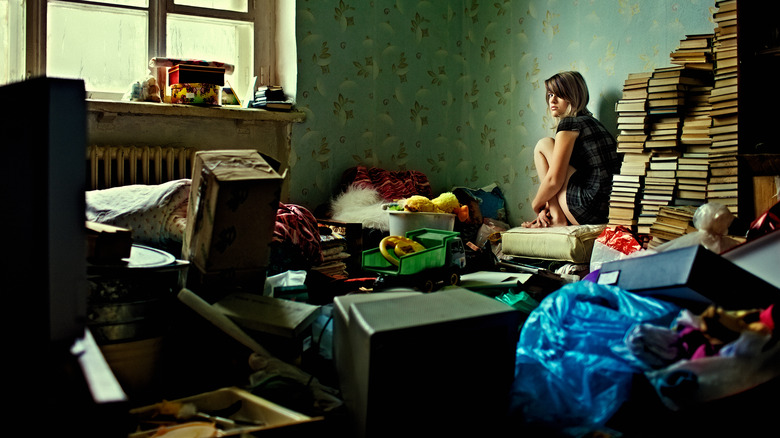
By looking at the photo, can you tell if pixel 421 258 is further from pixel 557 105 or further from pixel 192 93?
pixel 192 93

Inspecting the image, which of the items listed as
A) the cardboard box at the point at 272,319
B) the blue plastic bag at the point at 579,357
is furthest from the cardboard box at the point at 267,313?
the blue plastic bag at the point at 579,357

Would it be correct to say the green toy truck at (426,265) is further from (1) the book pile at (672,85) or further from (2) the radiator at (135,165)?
(2) the radiator at (135,165)

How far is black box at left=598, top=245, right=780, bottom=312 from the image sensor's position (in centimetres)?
165

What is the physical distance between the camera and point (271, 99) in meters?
4.12

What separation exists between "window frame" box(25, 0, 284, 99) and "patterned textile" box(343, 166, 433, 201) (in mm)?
891

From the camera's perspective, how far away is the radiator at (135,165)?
3.60m

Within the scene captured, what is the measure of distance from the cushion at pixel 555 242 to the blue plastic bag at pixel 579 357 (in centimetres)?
145

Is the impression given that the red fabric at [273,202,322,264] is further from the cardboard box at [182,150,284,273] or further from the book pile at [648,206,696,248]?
the book pile at [648,206,696,248]

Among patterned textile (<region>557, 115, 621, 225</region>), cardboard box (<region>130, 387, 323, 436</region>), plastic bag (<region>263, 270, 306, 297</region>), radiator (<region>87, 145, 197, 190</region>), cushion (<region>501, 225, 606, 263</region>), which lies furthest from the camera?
radiator (<region>87, 145, 197, 190</region>)

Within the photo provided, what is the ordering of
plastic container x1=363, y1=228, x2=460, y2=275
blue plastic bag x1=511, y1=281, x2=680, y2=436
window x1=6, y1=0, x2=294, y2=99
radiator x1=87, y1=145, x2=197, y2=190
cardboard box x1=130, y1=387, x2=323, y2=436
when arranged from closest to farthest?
cardboard box x1=130, y1=387, x2=323, y2=436 < blue plastic bag x1=511, y1=281, x2=680, y2=436 < plastic container x1=363, y1=228, x2=460, y2=275 < radiator x1=87, y1=145, x2=197, y2=190 < window x1=6, y1=0, x2=294, y2=99

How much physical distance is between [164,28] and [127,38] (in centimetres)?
24

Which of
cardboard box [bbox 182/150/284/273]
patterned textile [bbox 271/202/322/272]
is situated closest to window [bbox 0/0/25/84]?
patterned textile [bbox 271/202/322/272]

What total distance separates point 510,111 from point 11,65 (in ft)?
10.5

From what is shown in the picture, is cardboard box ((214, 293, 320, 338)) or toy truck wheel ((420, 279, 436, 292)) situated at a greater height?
cardboard box ((214, 293, 320, 338))
